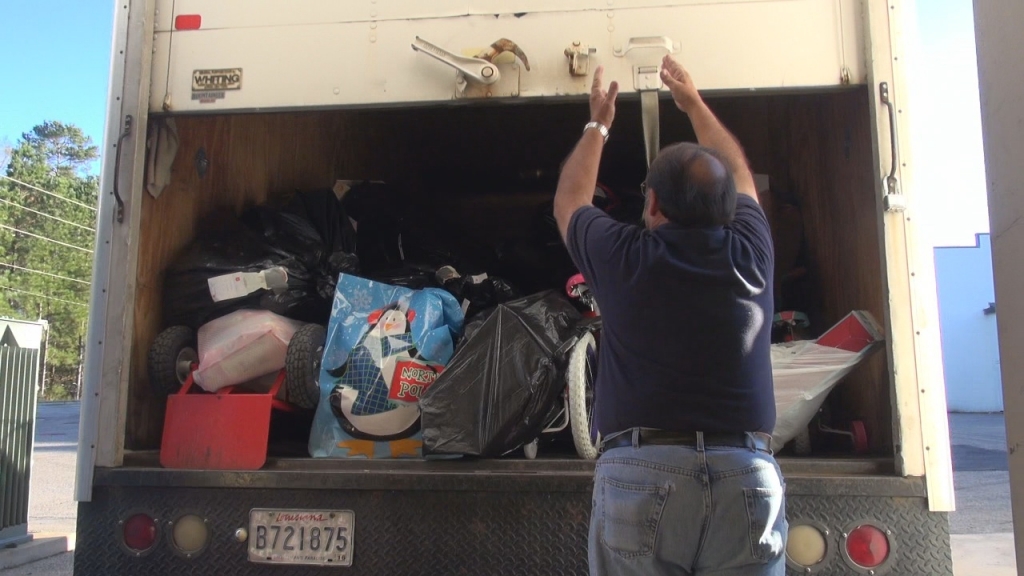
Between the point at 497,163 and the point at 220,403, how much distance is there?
2.66m

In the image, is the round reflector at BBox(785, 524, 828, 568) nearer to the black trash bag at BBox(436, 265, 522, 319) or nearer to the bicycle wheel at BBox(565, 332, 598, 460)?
the bicycle wheel at BBox(565, 332, 598, 460)

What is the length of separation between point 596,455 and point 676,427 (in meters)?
0.72

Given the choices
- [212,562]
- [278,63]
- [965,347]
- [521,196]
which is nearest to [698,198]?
[278,63]

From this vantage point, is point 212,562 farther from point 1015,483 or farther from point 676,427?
point 1015,483

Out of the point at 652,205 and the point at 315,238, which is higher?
the point at 315,238

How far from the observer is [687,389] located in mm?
1618

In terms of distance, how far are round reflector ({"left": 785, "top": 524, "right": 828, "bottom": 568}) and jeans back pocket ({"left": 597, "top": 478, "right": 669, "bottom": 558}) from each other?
0.62 m

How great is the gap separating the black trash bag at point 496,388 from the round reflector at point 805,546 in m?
0.73

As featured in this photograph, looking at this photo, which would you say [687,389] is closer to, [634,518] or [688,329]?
[688,329]

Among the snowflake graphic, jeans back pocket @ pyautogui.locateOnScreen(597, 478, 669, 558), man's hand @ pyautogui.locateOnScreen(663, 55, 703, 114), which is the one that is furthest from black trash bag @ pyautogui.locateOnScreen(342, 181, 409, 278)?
jeans back pocket @ pyautogui.locateOnScreen(597, 478, 669, 558)

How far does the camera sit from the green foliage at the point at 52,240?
35.9 metres

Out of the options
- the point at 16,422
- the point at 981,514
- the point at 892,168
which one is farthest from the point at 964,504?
the point at 16,422

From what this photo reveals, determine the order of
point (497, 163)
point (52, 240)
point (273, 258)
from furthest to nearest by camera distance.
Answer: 1. point (52, 240)
2. point (497, 163)
3. point (273, 258)

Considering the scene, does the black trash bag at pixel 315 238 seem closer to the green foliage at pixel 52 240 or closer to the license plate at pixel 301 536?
the license plate at pixel 301 536
